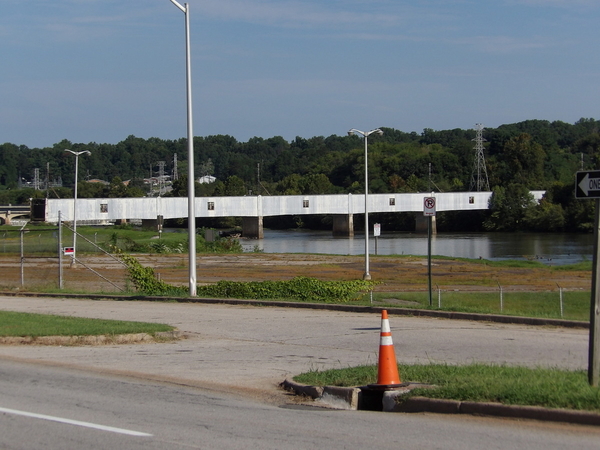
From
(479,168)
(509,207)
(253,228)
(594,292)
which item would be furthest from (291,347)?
(479,168)

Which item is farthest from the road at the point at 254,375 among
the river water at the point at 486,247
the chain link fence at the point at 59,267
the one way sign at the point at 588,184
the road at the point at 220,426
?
the river water at the point at 486,247

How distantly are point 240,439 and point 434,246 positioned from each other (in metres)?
80.2

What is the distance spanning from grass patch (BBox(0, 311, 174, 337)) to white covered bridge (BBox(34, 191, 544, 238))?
6212cm

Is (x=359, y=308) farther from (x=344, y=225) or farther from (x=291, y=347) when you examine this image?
(x=344, y=225)

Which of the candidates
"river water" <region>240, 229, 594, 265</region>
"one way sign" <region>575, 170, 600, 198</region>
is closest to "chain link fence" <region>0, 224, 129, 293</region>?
"one way sign" <region>575, 170, 600, 198</region>

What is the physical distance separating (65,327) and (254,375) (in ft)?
21.7

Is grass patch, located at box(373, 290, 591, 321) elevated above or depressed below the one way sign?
below

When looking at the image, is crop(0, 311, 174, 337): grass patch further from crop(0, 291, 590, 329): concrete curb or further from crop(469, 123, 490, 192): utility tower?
crop(469, 123, 490, 192): utility tower

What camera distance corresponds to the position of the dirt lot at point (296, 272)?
117 feet

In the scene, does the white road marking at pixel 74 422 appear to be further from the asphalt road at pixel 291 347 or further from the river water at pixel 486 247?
the river water at pixel 486 247

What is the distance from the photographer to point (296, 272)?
47.1 m

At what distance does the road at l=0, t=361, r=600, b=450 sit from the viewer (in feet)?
23.9

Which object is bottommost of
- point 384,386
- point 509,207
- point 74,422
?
point 74,422

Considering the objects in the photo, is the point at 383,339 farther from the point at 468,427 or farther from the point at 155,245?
the point at 155,245
